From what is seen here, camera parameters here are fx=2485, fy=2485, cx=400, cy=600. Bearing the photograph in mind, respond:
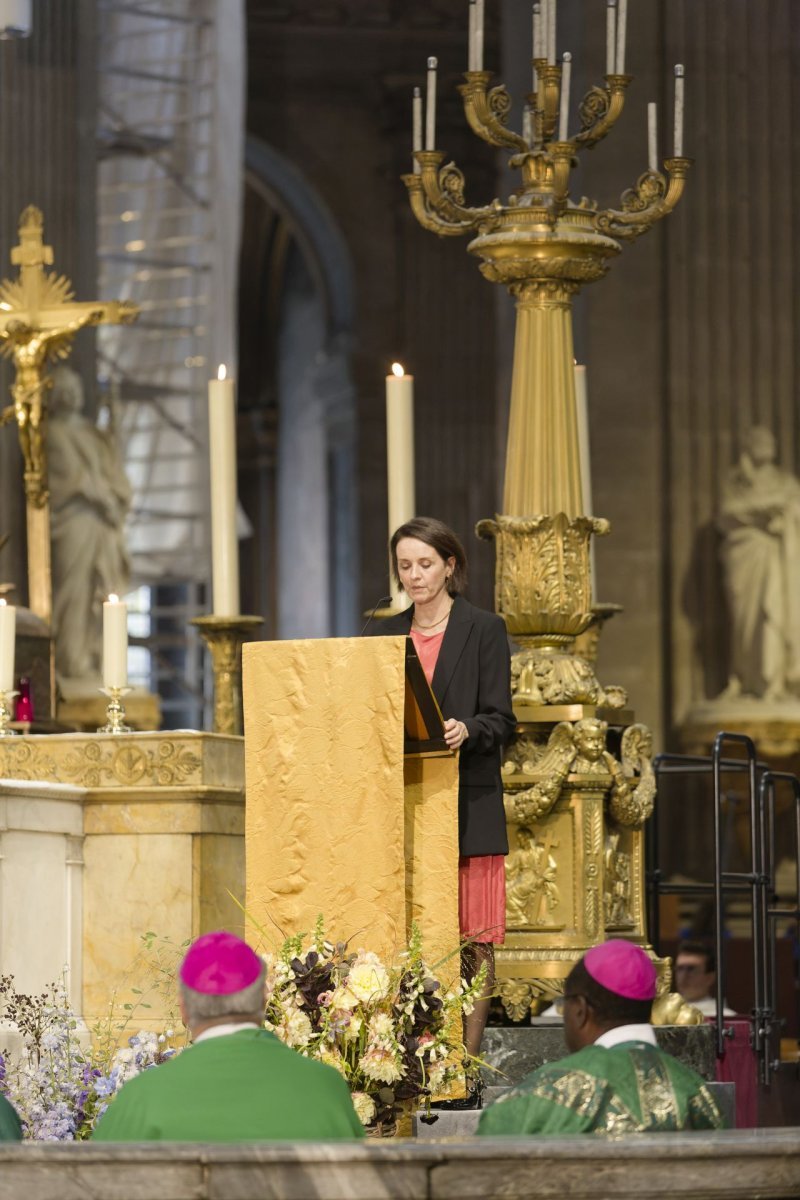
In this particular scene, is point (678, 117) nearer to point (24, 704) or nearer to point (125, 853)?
point (125, 853)

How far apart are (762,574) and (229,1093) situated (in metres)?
11.9

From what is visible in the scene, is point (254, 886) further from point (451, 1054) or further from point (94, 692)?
point (94, 692)

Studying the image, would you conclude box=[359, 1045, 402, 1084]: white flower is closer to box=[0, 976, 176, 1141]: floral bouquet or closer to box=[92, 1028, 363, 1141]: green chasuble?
box=[0, 976, 176, 1141]: floral bouquet

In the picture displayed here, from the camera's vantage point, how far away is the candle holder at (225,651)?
28.0ft

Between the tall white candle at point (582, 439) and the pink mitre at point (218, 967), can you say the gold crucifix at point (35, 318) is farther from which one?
the pink mitre at point (218, 967)

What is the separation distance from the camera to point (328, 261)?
26172mm

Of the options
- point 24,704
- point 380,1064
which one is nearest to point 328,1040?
point 380,1064

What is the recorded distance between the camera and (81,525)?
16094 millimetres

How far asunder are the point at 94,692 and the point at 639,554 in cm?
363

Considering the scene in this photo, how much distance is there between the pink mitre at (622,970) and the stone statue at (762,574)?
36.9 ft

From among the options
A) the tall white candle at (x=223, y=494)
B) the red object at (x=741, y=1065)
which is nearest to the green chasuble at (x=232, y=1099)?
the red object at (x=741, y=1065)

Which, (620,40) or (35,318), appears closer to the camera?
(620,40)

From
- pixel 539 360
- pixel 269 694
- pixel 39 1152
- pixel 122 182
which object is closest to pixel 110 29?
pixel 122 182

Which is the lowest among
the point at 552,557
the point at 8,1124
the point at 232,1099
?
the point at 8,1124
